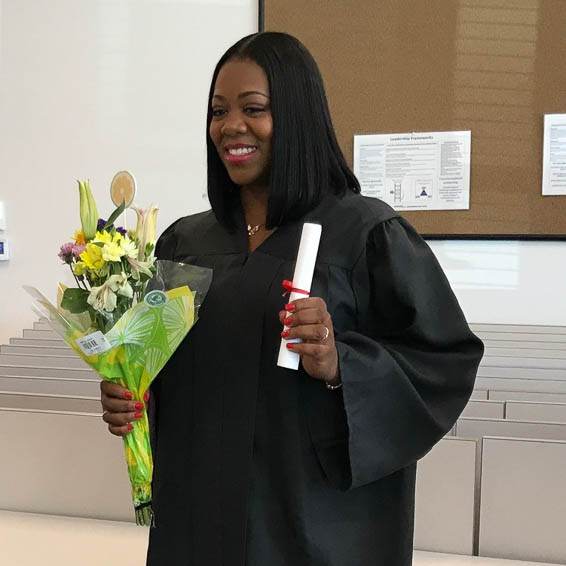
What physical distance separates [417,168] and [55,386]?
1687mm

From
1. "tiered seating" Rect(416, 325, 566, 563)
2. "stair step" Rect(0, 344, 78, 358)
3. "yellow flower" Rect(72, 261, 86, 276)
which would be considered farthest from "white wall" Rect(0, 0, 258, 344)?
"yellow flower" Rect(72, 261, 86, 276)

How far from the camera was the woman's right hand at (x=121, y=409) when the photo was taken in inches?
47.7

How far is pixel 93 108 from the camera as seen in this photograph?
3.54 m

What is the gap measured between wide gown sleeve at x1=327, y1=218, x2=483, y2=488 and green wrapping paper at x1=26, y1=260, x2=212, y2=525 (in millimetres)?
246

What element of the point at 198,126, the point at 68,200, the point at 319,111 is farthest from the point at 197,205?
the point at 319,111

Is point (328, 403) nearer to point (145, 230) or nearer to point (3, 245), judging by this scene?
point (145, 230)

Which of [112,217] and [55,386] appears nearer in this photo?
[112,217]

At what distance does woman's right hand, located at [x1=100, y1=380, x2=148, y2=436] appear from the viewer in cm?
121

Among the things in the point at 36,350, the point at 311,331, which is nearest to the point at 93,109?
the point at 36,350

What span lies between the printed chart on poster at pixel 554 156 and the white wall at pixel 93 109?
132 centimetres

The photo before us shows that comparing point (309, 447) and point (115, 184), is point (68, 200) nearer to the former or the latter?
point (115, 184)

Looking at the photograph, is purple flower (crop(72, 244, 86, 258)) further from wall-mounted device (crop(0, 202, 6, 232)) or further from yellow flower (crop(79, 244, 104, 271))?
wall-mounted device (crop(0, 202, 6, 232))

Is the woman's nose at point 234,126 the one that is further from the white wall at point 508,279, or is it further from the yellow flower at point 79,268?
the white wall at point 508,279

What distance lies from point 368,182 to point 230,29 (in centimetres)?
92
